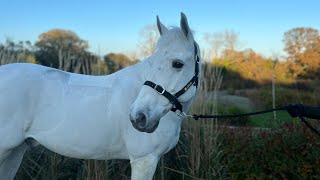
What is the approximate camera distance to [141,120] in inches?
73.4

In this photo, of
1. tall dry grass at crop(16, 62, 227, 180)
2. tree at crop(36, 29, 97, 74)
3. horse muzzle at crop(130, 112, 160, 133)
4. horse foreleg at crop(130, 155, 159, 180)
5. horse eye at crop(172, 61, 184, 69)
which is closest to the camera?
horse muzzle at crop(130, 112, 160, 133)

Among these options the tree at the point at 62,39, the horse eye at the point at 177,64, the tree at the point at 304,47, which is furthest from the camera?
the tree at the point at 304,47

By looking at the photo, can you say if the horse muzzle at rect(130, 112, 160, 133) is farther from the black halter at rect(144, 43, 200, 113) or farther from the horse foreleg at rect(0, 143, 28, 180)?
the horse foreleg at rect(0, 143, 28, 180)

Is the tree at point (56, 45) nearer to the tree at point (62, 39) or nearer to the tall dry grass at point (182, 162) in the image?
the tree at point (62, 39)

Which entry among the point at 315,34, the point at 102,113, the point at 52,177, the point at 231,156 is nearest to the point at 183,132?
the point at 231,156

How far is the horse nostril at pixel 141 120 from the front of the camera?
6.09 ft

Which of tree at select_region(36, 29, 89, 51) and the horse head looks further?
tree at select_region(36, 29, 89, 51)

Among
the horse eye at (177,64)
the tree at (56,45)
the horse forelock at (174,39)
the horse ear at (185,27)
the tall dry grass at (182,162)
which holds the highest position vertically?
the tree at (56,45)

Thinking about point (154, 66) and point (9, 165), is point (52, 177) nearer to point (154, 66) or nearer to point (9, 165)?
point (9, 165)

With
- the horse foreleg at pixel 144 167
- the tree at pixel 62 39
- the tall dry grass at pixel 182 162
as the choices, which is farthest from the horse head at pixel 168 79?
the tree at pixel 62 39

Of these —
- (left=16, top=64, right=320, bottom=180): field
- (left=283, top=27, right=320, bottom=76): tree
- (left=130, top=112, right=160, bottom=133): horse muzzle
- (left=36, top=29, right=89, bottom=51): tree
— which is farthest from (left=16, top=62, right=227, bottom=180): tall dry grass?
(left=283, top=27, right=320, bottom=76): tree

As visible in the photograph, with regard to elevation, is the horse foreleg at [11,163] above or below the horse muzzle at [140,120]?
below

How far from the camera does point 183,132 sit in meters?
4.11

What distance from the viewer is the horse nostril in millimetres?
1856
